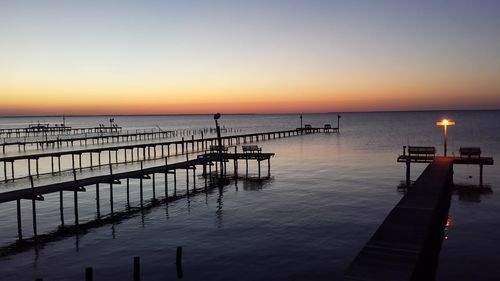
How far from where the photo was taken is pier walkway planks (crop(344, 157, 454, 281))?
35.2ft

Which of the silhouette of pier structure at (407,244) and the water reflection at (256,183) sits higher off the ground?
the silhouette of pier structure at (407,244)

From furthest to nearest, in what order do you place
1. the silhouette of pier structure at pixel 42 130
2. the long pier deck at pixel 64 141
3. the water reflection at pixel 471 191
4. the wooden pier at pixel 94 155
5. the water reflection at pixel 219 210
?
the silhouette of pier structure at pixel 42 130 < the long pier deck at pixel 64 141 < the wooden pier at pixel 94 155 < the water reflection at pixel 471 191 < the water reflection at pixel 219 210

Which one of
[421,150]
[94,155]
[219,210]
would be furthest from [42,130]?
[421,150]

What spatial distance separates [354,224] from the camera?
2130cm

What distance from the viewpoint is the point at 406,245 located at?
12.6 meters

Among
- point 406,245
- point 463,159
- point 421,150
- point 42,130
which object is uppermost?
point 421,150

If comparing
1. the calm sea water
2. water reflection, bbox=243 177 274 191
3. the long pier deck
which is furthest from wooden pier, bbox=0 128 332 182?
water reflection, bbox=243 177 274 191

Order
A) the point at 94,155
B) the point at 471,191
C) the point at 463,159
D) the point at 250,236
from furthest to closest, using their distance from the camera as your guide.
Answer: the point at 94,155 → the point at 463,159 → the point at 471,191 → the point at 250,236

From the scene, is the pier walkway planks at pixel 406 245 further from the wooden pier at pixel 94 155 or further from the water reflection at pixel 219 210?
the wooden pier at pixel 94 155

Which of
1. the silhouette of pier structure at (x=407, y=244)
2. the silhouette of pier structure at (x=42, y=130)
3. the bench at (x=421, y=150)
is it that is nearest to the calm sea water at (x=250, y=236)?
the silhouette of pier structure at (x=407, y=244)

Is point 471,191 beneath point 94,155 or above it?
beneath

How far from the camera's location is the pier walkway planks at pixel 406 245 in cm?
1073

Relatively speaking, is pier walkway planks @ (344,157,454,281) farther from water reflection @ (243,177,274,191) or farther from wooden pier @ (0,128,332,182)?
wooden pier @ (0,128,332,182)

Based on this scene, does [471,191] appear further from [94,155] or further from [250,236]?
[94,155]
